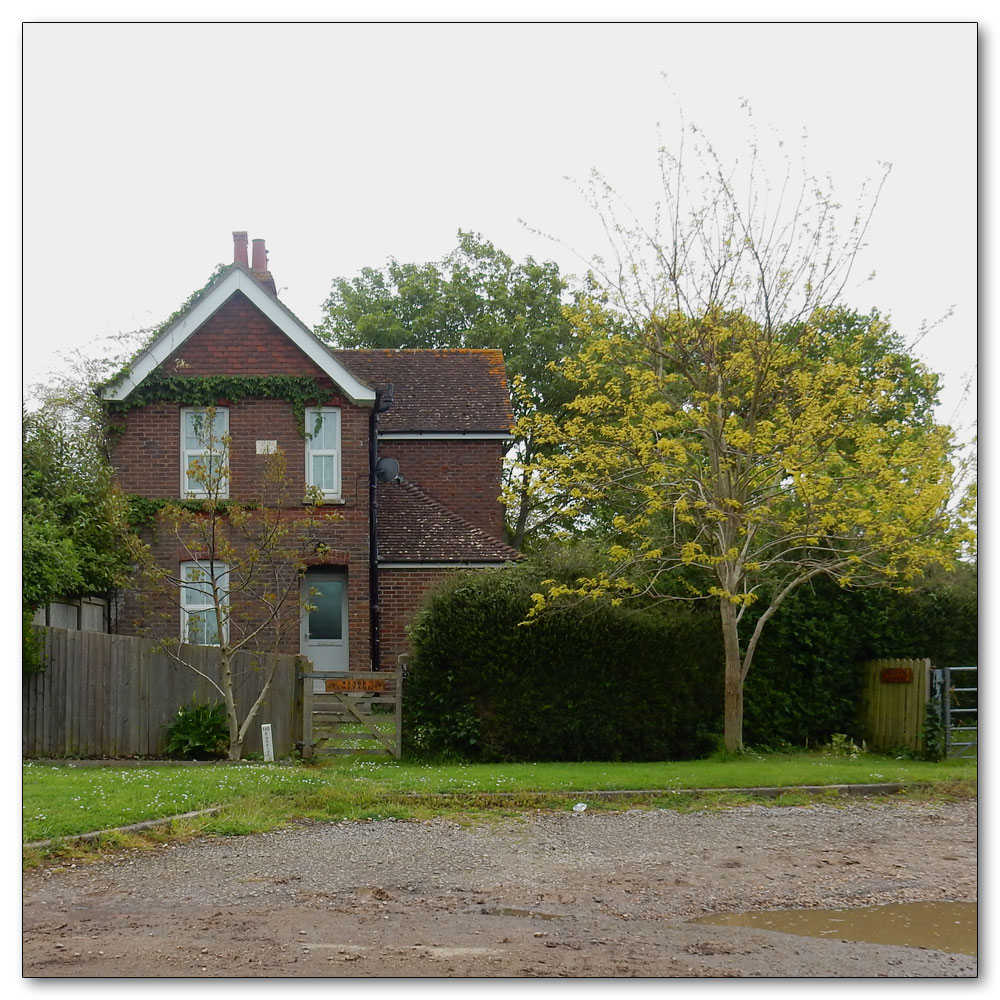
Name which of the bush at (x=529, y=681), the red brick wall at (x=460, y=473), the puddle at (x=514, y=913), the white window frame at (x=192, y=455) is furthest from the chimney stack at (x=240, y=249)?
the puddle at (x=514, y=913)

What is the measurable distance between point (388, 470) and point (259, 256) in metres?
3.40

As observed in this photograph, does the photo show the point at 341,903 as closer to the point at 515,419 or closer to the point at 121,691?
the point at 121,691

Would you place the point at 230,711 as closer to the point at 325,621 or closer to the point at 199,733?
the point at 199,733

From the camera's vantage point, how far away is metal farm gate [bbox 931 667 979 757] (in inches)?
479

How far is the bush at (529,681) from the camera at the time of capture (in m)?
12.7

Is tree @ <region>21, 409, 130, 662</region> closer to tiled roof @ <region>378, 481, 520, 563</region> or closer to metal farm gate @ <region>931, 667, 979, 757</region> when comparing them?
tiled roof @ <region>378, 481, 520, 563</region>

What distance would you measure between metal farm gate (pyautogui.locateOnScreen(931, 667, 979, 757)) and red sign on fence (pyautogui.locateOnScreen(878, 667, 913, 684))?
419 millimetres

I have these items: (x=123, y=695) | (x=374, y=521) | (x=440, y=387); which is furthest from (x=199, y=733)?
(x=440, y=387)

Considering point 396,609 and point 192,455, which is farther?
point 396,609

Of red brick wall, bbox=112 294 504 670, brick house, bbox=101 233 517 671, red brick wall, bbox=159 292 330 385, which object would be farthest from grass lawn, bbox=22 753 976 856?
red brick wall, bbox=159 292 330 385

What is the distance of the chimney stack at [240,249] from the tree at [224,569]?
1.64 meters

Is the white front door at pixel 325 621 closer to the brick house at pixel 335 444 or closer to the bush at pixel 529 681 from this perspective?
the brick house at pixel 335 444

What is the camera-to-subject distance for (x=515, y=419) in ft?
45.6

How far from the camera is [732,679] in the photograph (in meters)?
12.9
